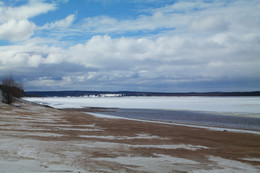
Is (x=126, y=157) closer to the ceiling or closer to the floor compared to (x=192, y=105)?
closer to the ceiling

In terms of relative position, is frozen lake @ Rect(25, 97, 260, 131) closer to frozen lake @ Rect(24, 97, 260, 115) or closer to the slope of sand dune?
frozen lake @ Rect(24, 97, 260, 115)

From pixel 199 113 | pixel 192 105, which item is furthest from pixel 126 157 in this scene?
pixel 192 105

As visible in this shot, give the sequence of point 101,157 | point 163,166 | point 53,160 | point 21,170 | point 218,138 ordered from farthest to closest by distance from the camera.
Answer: point 218,138 → point 101,157 → point 163,166 → point 53,160 → point 21,170

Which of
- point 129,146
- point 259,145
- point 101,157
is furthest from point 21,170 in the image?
point 259,145

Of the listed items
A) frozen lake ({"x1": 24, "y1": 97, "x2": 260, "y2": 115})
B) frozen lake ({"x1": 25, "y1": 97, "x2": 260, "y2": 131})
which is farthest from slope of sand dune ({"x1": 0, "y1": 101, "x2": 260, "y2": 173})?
frozen lake ({"x1": 24, "y1": 97, "x2": 260, "y2": 115})

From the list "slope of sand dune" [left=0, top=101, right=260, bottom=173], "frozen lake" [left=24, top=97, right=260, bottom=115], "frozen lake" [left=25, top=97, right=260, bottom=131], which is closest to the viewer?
"slope of sand dune" [left=0, top=101, right=260, bottom=173]

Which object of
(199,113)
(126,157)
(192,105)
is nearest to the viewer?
(126,157)

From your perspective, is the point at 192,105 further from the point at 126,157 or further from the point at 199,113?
the point at 126,157

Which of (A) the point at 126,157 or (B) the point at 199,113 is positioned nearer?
(A) the point at 126,157

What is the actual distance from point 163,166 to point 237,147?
7.19 metres

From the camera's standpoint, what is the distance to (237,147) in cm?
1537

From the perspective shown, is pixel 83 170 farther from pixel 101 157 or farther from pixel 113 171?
pixel 101 157

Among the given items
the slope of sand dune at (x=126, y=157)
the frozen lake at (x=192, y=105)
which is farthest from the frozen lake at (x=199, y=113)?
the slope of sand dune at (x=126, y=157)

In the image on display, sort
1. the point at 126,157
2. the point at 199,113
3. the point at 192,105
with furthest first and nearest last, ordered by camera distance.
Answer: the point at 192,105, the point at 199,113, the point at 126,157
